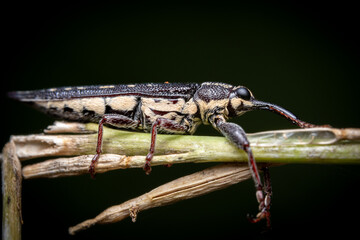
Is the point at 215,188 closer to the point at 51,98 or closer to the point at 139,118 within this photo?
the point at 139,118

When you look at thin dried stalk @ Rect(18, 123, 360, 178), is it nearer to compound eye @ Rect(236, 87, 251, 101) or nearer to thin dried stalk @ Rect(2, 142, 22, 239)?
thin dried stalk @ Rect(2, 142, 22, 239)

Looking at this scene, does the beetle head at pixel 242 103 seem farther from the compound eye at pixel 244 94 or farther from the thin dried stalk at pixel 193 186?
the thin dried stalk at pixel 193 186

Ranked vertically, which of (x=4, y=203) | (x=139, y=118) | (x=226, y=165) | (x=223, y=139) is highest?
(x=139, y=118)

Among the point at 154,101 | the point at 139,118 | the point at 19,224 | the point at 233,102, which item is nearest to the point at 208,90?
the point at 233,102

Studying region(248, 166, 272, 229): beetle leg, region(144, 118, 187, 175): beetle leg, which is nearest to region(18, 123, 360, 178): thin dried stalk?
region(144, 118, 187, 175): beetle leg

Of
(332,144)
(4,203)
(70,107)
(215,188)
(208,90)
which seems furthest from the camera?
(70,107)

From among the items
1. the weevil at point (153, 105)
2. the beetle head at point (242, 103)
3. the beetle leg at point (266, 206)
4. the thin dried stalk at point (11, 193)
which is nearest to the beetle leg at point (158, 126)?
the weevil at point (153, 105)

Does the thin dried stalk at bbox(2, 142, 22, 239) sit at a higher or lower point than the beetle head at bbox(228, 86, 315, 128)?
lower
